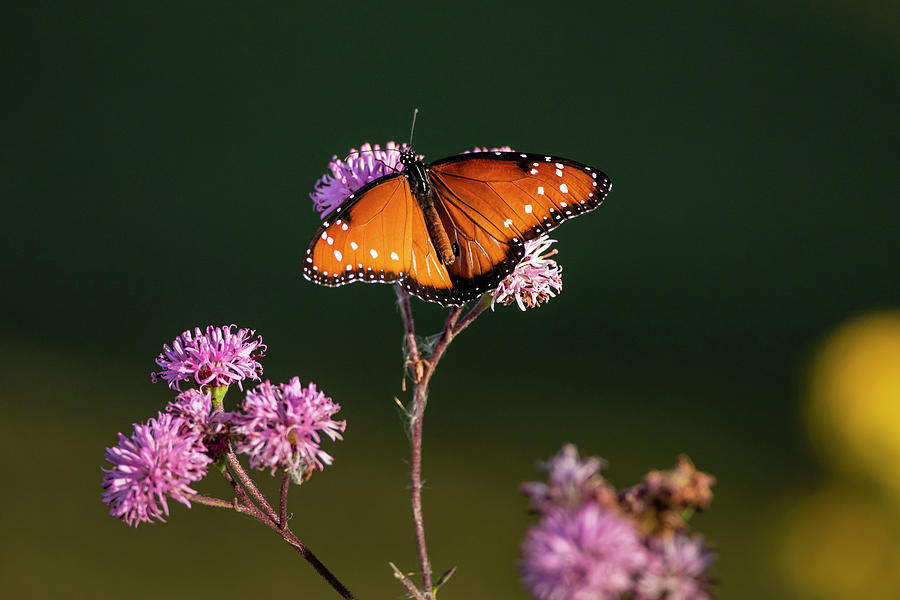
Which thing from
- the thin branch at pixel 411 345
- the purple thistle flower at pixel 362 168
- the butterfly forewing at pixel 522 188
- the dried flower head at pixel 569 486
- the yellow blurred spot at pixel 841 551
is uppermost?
the yellow blurred spot at pixel 841 551

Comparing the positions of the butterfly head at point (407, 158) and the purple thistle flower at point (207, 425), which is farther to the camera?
the butterfly head at point (407, 158)

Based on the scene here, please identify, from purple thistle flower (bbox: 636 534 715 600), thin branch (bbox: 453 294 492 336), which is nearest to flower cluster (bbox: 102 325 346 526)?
thin branch (bbox: 453 294 492 336)

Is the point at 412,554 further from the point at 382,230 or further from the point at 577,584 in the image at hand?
the point at 577,584

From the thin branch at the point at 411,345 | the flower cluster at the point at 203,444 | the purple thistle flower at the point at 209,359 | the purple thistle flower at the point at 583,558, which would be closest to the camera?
the purple thistle flower at the point at 583,558

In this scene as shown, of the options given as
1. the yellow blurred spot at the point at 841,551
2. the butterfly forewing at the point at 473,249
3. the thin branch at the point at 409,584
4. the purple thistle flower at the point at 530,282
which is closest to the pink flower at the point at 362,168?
the butterfly forewing at the point at 473,249

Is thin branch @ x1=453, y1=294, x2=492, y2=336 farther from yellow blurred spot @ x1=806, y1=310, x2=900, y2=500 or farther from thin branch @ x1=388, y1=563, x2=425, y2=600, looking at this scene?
yellow blurred spot @ x1=806, y1=310, x2=900, y2=500

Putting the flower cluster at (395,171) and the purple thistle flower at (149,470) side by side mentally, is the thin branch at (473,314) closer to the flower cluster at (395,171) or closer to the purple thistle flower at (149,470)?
the flower cluster at (395,171)

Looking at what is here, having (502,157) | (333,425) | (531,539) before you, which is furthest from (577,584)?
(502,157)
